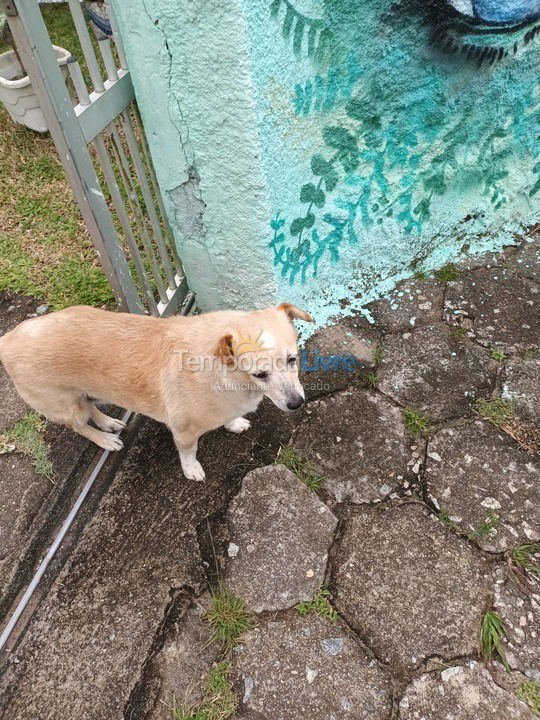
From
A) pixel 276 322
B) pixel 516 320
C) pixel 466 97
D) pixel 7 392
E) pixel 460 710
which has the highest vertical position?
pixel 466 97

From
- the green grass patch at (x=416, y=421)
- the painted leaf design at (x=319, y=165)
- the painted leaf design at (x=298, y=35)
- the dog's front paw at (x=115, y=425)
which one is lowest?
the green grass patch at (x=416, y=421)

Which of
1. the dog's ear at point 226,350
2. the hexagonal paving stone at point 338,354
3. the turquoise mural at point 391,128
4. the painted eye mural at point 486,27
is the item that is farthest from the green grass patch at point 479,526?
the painted eye mural at point 486,27

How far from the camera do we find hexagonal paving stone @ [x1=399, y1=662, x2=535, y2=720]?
194cm

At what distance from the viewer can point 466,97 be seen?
298 cm

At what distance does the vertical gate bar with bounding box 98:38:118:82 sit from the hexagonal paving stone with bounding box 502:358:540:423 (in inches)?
112

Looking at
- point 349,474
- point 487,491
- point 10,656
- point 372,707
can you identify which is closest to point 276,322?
point 349,474

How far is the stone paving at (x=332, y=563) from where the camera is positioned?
2.05m

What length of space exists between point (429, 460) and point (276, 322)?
4.31ft

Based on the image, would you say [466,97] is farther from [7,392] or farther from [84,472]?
[7,392]

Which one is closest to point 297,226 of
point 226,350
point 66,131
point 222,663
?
point 226,350

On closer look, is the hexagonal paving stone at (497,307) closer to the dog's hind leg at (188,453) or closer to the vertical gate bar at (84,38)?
the dog's hind leg at (188,453)

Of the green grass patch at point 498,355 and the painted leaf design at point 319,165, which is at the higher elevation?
the painted leaf design at point 319,165

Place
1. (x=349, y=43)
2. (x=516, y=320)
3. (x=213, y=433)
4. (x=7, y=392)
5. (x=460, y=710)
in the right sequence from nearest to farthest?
(x=460, y=710), (x=349, y=43), (x=213, y=433), (x=7, y=392), (x=516, y=320)

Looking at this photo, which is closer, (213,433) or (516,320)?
(213,433)
